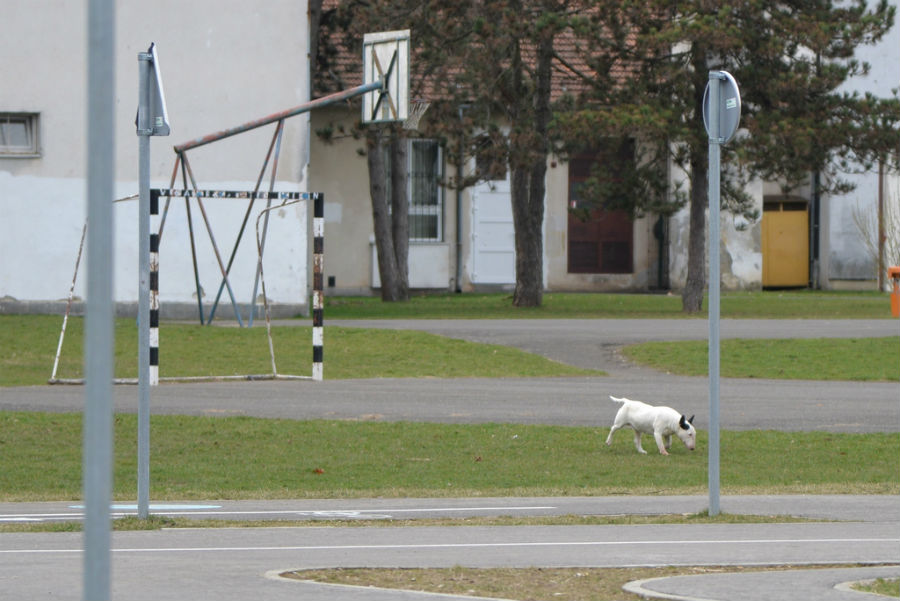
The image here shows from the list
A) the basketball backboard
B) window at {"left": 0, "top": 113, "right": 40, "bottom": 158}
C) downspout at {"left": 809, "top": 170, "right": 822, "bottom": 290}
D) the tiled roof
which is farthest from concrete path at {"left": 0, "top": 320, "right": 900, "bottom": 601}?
downspout at {"left": 809, "top": 170, "right": 822, "bottom": 290}

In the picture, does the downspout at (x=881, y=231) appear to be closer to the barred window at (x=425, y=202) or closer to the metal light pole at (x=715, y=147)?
the barred window at (x=425, y=202)

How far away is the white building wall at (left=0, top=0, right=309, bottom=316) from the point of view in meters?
29.6

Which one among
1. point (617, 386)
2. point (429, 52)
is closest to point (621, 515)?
point (617, 386)

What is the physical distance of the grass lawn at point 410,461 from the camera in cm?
1205

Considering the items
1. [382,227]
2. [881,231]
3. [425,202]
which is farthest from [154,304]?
[881,231]

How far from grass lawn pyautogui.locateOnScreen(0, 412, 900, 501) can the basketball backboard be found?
17.1 feet

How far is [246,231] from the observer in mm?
30047

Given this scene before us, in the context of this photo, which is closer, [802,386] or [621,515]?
[621,515]

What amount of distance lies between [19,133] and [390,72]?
41.8 feet

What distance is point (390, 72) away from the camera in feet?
64.5

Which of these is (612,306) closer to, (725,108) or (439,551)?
(725,108)

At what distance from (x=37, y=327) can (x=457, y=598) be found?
2098 centimetres

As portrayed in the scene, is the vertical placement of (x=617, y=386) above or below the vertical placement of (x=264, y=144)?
below

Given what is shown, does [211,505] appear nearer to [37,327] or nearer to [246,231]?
[37,327]
